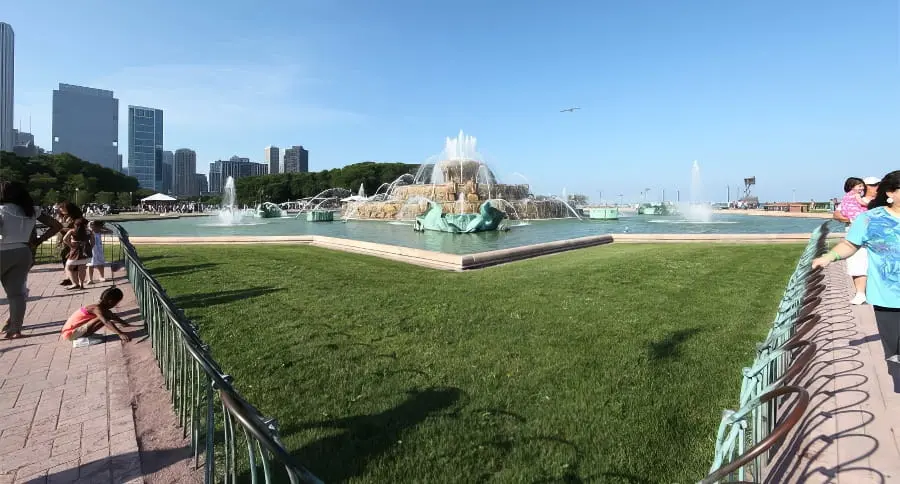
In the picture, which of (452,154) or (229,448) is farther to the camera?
(452,154)

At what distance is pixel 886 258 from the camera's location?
12.9 feet

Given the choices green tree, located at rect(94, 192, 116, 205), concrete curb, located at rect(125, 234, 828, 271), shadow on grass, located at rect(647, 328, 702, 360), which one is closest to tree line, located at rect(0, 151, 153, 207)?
green tree, located at rect(94, 192, 116, 205)

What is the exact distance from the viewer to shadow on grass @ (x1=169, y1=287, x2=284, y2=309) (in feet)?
26.4

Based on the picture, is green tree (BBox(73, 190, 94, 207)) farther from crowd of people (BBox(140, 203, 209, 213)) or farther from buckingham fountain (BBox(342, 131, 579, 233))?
buckingham fountain (BBox(342, 131, 579, 233))

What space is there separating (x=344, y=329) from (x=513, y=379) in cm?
274

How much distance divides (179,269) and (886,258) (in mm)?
12829

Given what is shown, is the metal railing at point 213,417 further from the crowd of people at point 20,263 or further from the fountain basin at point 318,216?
the fountain basin at point 318,216

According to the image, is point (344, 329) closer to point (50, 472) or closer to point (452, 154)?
point (50, 472)

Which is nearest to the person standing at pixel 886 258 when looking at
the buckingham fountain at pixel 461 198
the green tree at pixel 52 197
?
the buckingham fountain at pixel 461 198

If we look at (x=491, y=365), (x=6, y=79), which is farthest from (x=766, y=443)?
(x=6, y=79)

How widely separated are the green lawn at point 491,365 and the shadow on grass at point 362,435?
1cm

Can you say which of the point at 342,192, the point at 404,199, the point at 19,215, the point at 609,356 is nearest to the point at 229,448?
the point at 609,356

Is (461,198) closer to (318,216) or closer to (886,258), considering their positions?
(318,216)

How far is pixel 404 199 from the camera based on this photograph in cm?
4884
